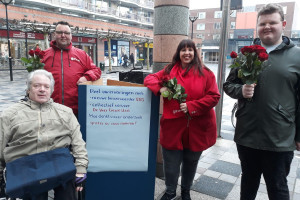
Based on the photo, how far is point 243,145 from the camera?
2115 mm

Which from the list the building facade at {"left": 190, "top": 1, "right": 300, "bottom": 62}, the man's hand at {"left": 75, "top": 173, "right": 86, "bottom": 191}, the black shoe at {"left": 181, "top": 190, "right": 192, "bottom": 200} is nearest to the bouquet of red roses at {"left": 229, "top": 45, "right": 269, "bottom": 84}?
the black shoe at {"left": 181, "top": 190, "right": 192, "bottom": 200}

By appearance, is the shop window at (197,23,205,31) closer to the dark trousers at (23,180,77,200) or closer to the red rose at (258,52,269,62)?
the red rose at (258,52,269,62)

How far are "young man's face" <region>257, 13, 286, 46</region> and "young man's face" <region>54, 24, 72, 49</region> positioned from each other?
6.60 feet

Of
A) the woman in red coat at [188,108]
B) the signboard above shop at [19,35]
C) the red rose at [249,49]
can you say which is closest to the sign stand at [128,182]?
the woman in red coat at [188,108]

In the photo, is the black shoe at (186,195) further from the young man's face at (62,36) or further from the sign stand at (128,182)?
the young man's face at (62,36)

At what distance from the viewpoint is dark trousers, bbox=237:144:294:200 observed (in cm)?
196

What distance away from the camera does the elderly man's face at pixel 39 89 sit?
2037 millimetres

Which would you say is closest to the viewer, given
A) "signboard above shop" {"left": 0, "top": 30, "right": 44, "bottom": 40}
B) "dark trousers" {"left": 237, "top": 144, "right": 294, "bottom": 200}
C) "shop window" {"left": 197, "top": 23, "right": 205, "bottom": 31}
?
"dark trousers" {"left": 237, "top": 144, "right": 294, "bottom": 200}

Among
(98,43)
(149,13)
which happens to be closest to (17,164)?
(98,43)

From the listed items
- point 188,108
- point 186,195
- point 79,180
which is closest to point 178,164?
point 186,195

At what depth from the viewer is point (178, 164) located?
2.54 meters

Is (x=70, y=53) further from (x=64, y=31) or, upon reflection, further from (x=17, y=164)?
(x=17, y=164)

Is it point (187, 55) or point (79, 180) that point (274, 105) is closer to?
point (187, 55)

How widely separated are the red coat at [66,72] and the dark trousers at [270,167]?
1840 mm
